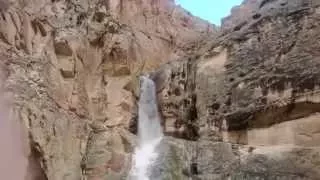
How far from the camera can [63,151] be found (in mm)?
13578

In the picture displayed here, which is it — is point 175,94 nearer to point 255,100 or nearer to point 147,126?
point 147,126

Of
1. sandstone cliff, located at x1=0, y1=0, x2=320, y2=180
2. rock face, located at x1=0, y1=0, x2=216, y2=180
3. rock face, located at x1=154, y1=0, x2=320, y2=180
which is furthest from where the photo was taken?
rock face, located at x1=0, y1=0, x2=216, y2=180

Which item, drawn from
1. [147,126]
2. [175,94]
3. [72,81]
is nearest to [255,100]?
[175,94]

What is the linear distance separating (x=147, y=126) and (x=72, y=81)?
11.7 ft

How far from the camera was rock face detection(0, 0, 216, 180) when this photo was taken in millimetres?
13000

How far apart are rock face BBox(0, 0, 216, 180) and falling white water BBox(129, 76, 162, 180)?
39 centimetres

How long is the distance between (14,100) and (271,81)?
7508 millimetres

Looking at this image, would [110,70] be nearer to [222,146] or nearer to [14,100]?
[14,100]

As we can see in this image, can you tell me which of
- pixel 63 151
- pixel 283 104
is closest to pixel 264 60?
pixel 283 104

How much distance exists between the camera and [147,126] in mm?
17359

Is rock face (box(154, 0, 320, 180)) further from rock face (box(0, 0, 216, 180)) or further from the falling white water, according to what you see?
rock face (box(0, 0, 216, 180))

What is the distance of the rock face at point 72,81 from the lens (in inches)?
512

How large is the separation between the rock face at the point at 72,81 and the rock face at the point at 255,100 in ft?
8.15

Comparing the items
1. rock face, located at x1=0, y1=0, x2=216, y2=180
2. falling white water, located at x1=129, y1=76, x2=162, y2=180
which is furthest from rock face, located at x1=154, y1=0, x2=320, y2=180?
rock face, located at x1=0, y1=0, x2=216, y2=180
